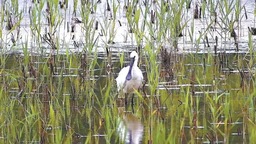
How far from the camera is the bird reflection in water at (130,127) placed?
5.78m

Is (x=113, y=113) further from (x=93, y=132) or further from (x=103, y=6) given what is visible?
(x=103, y=6)

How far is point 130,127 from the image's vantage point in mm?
6184

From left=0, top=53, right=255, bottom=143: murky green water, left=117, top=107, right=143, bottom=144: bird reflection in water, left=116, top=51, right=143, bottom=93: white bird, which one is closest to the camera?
left=0, top=53, right=255, bottom=143: murky green water

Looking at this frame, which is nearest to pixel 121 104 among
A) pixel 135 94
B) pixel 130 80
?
pixel 130 80

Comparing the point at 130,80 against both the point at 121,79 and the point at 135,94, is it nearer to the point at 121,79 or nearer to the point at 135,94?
the point at 121,79

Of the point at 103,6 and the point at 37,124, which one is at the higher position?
the point at 103,6

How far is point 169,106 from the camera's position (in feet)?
21.1

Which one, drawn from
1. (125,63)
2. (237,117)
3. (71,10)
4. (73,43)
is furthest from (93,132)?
Result: (71,10)

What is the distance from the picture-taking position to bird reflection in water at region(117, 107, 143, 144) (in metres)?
5.78

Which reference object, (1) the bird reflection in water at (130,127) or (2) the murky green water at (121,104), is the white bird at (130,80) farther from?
(1) the bird reflection in water at (130,127)

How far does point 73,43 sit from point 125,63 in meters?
1.17

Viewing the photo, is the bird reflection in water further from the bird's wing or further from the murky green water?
the bird's wing

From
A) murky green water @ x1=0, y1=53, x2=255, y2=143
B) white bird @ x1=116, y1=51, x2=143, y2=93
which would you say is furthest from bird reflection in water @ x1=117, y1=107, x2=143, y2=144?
white bird @ x1=116, y1=51, x2=143, y2=93

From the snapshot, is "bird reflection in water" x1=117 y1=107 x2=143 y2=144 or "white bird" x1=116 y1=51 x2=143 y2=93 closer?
"bird reflection in water" x1=117 y1=107 x2=143 y2=144
